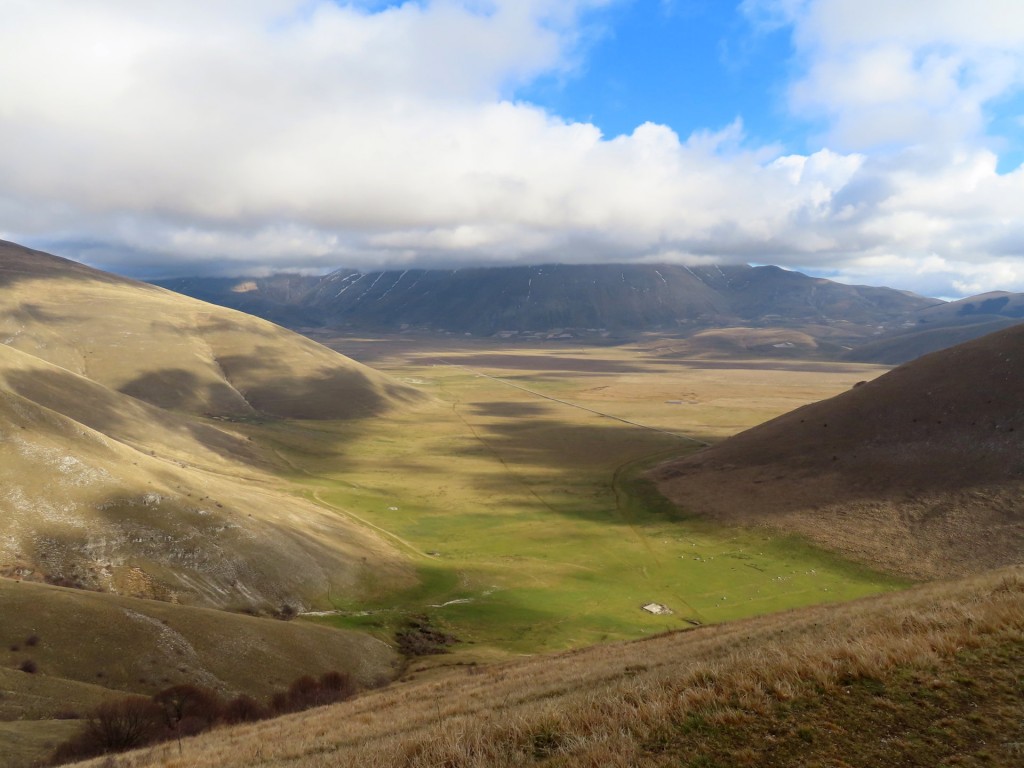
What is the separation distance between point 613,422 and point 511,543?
111 m

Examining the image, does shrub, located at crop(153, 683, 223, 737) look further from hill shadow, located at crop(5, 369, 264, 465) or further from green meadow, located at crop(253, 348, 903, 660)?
hill shadow, located at crop(5, 369, 264, 465)

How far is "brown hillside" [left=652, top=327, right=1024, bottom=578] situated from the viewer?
7619 centimetres

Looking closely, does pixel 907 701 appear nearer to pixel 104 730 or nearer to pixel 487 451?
pixel 104 730

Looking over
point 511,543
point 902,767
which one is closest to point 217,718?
point 902,767

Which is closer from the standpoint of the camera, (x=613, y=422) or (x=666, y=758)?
(x=666, y=758)

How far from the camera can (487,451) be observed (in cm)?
15638

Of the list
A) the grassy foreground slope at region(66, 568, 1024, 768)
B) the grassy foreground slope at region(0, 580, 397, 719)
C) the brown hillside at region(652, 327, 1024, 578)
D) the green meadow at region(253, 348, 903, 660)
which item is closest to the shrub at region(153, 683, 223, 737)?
the grassy foreground slope at region(0, 580, 397, 719)

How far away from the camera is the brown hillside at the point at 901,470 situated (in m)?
76.2

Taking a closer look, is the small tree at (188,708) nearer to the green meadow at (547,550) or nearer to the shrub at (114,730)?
the shrub at (114,730)

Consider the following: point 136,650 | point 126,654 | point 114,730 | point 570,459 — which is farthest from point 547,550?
point 114,730

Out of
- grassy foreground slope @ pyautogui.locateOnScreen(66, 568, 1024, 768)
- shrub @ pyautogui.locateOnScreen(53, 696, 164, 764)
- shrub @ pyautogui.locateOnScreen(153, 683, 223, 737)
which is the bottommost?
shrub @ pyautogui.locateOnScreen(153, 683, 223, 737)

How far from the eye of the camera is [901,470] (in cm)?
9162

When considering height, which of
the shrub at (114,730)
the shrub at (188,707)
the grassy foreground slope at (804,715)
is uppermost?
the grassy foreground slope at (804,715)

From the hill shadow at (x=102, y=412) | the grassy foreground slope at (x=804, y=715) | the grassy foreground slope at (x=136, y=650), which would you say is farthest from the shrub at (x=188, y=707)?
the hill shadow at (x=102, y=412)
